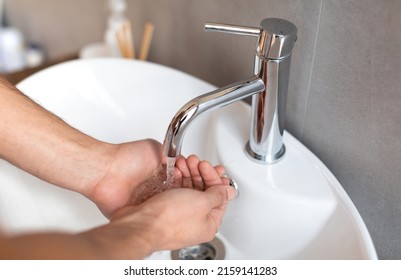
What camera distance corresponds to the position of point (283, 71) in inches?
22.6

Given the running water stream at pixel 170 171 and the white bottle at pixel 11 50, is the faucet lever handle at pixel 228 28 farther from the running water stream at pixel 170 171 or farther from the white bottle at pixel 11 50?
the white bottle at pixel 11 50

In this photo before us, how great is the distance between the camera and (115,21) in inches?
37.0

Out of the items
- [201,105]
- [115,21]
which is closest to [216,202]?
[201,105]

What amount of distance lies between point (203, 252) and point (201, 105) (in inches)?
10.2

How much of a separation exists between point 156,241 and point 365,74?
0.31 m

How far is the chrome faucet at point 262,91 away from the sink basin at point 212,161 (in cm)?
6

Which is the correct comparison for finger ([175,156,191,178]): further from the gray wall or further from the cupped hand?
the gray wall

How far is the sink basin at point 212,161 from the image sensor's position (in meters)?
0.60

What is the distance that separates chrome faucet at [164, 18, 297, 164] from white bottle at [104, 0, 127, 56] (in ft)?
1.32

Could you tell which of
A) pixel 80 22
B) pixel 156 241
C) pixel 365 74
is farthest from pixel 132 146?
pixel 80 22

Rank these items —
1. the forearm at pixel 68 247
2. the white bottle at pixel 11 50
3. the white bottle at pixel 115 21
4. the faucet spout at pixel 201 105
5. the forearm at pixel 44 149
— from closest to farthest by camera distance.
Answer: the forearm at pixel 68 247 < the faucet spout at pixel 201 105 < the forearm at pixel 44 149 < the white bottle at pixel 115 21 < the white bottle at pixel 11 50

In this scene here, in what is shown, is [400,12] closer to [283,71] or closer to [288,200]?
[283,71]

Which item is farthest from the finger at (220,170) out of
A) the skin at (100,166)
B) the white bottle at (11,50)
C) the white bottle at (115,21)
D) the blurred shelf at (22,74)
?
the white bottle at (11,50)

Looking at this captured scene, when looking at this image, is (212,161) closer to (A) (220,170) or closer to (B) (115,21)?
(A) (220,170)
